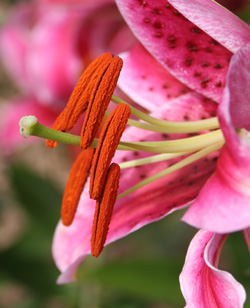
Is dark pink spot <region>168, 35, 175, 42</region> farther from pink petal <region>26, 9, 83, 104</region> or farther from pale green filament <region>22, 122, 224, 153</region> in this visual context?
pink petal <region>26, 9, 83, 104</region>

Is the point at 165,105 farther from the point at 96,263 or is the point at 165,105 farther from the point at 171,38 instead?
the point at 96,263

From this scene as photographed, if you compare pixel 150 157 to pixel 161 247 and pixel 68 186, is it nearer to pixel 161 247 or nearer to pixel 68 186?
pixel 68 186

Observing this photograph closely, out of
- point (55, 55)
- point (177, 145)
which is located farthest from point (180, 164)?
point (55, 55)

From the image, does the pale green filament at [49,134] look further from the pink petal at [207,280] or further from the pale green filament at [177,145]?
the pink petal at [207,280]

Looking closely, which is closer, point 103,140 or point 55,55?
point 103,140

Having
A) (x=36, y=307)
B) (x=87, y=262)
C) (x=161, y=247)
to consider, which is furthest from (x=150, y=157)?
(x=161, y=247)

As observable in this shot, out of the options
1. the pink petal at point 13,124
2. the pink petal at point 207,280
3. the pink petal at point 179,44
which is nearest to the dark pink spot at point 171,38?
the pink petal at point 179,44
